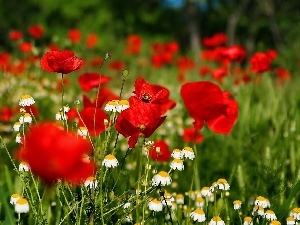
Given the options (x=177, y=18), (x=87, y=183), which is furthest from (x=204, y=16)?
(x=87, y=183)

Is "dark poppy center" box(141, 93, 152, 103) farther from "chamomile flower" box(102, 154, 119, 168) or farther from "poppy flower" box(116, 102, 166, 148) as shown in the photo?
"chamomile flower" box(102, 154, 119, 168)

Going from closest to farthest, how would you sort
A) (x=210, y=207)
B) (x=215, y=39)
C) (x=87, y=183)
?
(x=87, y=183) → (x=210, y=207) → (x=215, y=39)

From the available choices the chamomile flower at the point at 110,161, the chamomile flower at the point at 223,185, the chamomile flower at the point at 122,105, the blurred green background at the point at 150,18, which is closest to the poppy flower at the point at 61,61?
the chamomile flower at the point at 122,105

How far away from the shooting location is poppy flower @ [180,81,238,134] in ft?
5.37

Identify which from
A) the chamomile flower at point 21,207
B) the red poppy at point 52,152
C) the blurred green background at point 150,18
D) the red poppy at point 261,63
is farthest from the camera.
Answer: the blurred green background at point 150,18

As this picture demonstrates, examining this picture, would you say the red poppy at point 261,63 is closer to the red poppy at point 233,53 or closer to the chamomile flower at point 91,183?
the red poppy at point 233,53

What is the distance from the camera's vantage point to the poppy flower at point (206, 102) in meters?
1.64

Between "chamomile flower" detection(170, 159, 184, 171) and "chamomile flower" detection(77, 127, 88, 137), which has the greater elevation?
"chamomile flower" detection(77, 127, 88, 137)

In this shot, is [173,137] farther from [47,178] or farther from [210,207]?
[47,178]

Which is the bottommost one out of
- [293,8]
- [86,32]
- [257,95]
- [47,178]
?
[47,178]

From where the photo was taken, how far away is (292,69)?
1077 centimetres

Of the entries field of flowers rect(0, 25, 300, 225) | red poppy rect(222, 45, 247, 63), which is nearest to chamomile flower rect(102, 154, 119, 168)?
field of flowers rect(0, 25, 300, 225)

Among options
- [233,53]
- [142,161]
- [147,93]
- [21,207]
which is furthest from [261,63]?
[21,207]

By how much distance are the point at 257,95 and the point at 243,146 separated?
2.00 m
